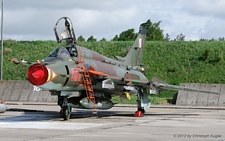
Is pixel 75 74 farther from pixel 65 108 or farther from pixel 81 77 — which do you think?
pixel 65 108

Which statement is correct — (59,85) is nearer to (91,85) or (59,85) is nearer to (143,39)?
(91,85)

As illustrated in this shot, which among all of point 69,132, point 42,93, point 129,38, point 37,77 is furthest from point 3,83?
point 129,38

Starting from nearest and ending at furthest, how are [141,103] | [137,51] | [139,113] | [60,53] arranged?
[60,53], [139,113], [141,103], [137,51]

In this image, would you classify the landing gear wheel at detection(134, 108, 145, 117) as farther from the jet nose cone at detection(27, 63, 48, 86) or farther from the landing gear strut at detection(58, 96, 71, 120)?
the jet nose cone at detection(27, 63, 48, 86)

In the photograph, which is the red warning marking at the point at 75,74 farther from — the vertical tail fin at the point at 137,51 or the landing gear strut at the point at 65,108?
the vertical tail fin at the point at 137,51

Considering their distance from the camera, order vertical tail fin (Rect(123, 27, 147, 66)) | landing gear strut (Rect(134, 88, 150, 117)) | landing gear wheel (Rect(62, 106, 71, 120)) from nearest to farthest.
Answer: landing gear wheel (Rect(62, 106, 71, 120)) < landing gear strut (Rect(134, 88, 150, 117)) < vertical tail fin (Rect(123, 27, 147, 66))

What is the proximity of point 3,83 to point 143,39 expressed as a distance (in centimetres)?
1705

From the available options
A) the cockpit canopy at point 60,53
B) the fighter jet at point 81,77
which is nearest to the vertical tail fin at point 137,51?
the fighter jet at point 81,77

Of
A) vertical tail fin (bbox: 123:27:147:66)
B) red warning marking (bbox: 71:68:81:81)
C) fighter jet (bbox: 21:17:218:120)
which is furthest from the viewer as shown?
vertical tail fin (bbox: 123:27:147:66)

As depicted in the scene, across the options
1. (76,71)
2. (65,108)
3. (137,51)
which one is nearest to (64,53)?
(76,71)

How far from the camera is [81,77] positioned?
18938mm

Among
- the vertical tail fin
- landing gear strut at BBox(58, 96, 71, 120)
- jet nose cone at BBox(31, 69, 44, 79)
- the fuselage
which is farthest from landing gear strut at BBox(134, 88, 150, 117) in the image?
jet nose cone at BBox(31, 69, 44, 79)

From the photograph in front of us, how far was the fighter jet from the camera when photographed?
1719cm

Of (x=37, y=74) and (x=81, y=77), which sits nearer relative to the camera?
(x=37, y=74)
